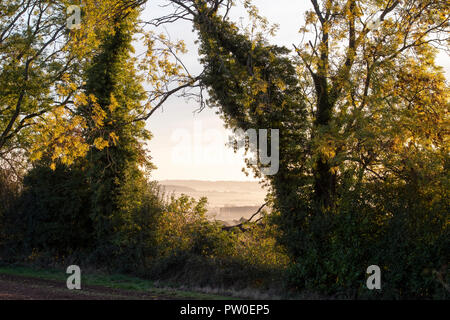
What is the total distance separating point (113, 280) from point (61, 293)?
13.8 feet

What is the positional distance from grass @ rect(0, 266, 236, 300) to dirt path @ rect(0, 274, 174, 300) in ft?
1.82

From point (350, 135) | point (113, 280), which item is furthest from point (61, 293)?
point (350, 135)

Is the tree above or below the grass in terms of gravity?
above

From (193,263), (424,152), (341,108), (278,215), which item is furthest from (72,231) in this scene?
(424,152)

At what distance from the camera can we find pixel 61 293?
36.2 feet

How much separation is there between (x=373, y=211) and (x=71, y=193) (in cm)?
1328

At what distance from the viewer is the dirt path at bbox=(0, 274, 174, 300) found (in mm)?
10125

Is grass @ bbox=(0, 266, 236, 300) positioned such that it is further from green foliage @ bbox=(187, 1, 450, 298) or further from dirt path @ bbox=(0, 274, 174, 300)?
green foliage @ bbox=(187, 1, 450, 298)

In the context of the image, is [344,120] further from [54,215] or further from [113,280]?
[54,215]

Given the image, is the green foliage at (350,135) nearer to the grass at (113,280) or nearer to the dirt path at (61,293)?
the grass at (113,280)

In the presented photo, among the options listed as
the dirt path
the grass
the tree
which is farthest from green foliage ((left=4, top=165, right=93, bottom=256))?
the tree

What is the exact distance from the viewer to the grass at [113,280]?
1212 cm

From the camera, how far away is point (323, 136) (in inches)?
466

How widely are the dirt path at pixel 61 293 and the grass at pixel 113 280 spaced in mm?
555
